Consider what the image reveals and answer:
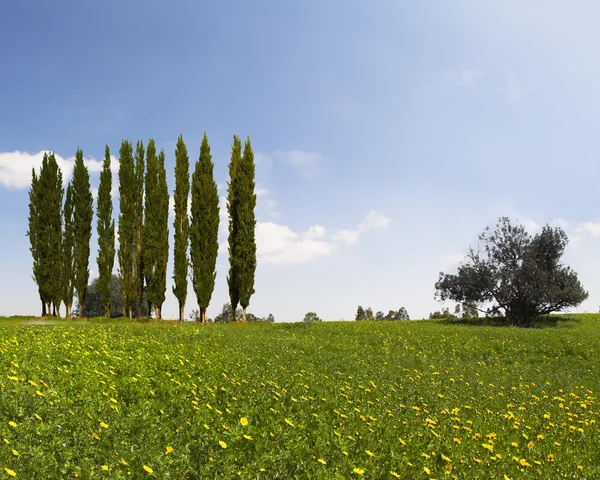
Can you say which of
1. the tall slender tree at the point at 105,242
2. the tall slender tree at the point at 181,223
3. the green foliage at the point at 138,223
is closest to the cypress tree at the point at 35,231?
the tall slender tree at the point at 105,242

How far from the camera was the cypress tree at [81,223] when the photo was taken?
120 ft

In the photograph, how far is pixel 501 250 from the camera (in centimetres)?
3588

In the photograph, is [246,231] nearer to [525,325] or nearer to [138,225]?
[138,225]

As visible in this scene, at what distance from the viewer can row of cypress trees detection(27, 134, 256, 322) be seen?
109 ft

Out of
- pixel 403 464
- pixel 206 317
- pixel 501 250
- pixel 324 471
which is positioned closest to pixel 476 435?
pixel 403 464

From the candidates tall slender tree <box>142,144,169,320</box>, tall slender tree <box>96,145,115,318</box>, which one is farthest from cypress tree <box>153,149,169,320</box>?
tall slender tree <box>96,145,115,318</box>

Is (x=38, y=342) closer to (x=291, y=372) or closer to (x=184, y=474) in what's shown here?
(x=291, y=372)

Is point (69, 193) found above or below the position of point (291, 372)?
above

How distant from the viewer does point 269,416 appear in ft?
24.6

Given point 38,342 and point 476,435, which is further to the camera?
point 38,342

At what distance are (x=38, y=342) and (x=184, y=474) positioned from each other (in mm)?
9010

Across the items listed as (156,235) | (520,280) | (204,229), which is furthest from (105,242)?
(520,280)

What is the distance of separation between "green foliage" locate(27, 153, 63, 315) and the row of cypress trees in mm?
→ 71

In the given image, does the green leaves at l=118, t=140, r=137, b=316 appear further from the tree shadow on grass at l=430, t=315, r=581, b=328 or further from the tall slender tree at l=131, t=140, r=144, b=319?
the tree shadow on grass at l=430, t=315, r=581, b=328
